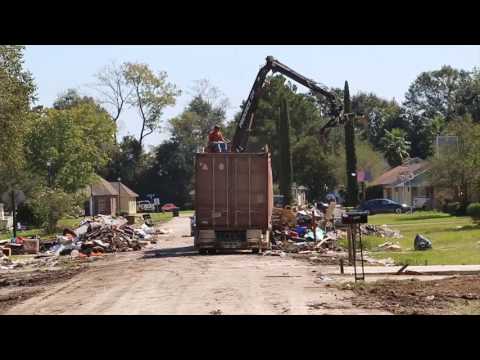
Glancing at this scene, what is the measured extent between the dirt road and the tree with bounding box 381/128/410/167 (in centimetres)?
8510

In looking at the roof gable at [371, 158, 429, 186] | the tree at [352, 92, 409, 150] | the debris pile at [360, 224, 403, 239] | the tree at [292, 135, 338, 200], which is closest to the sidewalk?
the debris pile at [360, 224, 403, 239]

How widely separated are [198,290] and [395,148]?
95468 millimetres

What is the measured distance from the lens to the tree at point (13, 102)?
123 feet

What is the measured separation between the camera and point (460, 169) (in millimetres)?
55375

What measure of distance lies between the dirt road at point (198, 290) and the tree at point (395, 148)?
279 ft

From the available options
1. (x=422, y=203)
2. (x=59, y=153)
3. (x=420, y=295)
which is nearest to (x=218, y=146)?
(x=420, y=295)

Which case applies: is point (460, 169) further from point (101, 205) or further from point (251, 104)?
point (101, 205)

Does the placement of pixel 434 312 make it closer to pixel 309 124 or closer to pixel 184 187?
pixel 309 124

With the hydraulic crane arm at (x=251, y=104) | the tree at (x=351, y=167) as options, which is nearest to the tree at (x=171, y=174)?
the tree at (x=351, y=167)

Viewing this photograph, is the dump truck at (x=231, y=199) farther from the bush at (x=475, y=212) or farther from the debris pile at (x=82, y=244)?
the bush at (x=475, y=212)

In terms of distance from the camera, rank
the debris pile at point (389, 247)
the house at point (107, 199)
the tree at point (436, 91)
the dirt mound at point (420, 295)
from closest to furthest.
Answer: the dirt mound at point (420, 295)
the debris pile at point (389, 247)
the house at point (107, 199)
the tree at point (436, 91)
